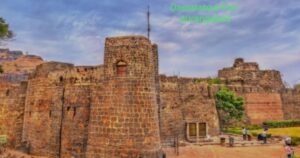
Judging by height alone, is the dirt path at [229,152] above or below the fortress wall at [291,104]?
below

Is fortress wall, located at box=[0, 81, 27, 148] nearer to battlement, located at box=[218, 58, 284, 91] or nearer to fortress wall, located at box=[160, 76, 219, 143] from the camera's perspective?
fortress wall, located at box=[160, 76, 219, 143]

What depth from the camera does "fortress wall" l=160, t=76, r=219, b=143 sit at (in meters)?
26.7

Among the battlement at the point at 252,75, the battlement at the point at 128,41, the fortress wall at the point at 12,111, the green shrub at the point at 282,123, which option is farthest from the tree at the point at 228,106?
the fortress wall at the point at 12,111

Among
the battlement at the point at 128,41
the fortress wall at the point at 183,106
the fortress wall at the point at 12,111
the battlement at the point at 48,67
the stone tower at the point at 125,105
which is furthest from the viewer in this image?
the fortress wall at the point at 183,106

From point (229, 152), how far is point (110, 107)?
30.9ft

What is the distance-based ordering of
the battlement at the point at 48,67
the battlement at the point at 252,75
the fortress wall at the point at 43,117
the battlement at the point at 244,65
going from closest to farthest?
the fortress wall at the point at 43,117 → the battlement at the point at 48,67 → the battlement at the point at 252,75 → the battlement at the point at 244,65

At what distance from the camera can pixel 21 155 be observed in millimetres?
22328

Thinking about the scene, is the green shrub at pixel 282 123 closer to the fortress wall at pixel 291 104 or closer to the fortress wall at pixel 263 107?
the fortress wall at pixel 263 107

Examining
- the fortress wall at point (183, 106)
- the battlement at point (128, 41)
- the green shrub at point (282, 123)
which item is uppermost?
the battlement at point (128, 41)

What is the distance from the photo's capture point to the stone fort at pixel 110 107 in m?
17.3

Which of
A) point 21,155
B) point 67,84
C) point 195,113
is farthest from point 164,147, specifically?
point 21,155

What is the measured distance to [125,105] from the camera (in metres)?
17.3

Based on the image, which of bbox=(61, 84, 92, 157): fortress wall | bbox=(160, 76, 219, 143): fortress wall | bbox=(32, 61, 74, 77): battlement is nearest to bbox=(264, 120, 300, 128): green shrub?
bbox=(160, 76, 219, 143): fortress wall

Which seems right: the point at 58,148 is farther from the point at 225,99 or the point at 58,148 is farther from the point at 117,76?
the point at 225,99
